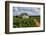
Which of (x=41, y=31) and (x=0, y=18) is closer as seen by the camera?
(x=0, y=18)

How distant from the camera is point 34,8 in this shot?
162 centimetres

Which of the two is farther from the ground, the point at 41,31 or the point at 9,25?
the point at 9,25

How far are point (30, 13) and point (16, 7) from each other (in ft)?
0.85

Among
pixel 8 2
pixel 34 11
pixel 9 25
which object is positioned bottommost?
pixel 9 25

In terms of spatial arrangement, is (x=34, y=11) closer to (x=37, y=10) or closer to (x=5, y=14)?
(x=37, y=10)

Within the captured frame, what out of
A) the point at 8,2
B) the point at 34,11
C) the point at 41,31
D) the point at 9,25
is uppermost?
the point at 8,2

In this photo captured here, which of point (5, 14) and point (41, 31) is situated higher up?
point (5, 14)

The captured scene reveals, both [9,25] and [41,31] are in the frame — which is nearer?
[9,25]

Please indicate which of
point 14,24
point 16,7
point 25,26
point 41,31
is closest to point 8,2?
point 16,7

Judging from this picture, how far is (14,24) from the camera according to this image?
5.12ft

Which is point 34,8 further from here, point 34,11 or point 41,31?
→ point 41,31

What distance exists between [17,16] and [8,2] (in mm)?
271

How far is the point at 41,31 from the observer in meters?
1.65

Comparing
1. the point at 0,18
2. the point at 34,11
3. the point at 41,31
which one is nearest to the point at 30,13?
the point at 34,11
